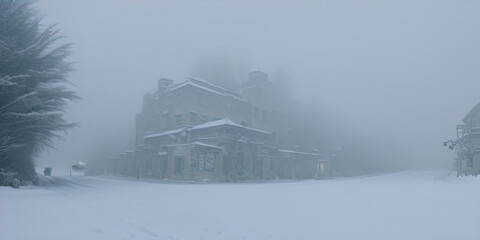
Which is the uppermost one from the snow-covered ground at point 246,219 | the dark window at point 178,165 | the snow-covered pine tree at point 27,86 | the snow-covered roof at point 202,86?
the snow-covered roof at point 202,86

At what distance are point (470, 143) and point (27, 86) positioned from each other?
43.5 metres

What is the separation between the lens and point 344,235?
637 centimetres

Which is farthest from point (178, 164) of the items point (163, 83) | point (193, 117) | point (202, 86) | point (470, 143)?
point (470, 143)

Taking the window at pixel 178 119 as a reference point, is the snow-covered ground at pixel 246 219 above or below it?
below

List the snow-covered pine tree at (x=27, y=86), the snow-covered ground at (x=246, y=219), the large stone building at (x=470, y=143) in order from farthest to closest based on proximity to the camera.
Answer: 1. the large stone building at (x=470, y=143)
2. the snow-covered pine tree at (x=27, y=86)
3. the snow-covered ground at (x=246, y=219)

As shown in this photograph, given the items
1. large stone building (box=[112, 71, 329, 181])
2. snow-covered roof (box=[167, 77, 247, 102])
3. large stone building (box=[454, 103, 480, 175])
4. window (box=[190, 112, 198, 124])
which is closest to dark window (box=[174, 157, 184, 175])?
large stone building (box=[112, 71, 329, 181])

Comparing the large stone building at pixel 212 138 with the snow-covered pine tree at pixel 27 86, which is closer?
the snow-covered pine tree at pixel 27 86

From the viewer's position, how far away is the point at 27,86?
1529 centimetres

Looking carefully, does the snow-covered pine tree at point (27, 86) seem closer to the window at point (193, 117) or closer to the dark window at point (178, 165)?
the dark window at point (178, 165)

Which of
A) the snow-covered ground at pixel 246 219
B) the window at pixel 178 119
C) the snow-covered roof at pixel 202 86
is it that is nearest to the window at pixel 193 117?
the window at pixel 178 119

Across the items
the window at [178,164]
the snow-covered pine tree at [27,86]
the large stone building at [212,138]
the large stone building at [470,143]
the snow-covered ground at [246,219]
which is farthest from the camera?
the large stone building at [470,143]

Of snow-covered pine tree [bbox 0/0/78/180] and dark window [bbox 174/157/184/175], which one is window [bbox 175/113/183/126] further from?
snow-covered pine tree [bbox 0/0/78/180]

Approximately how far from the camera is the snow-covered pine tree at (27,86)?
46.2ft

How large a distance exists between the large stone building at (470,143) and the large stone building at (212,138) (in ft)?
63.5
